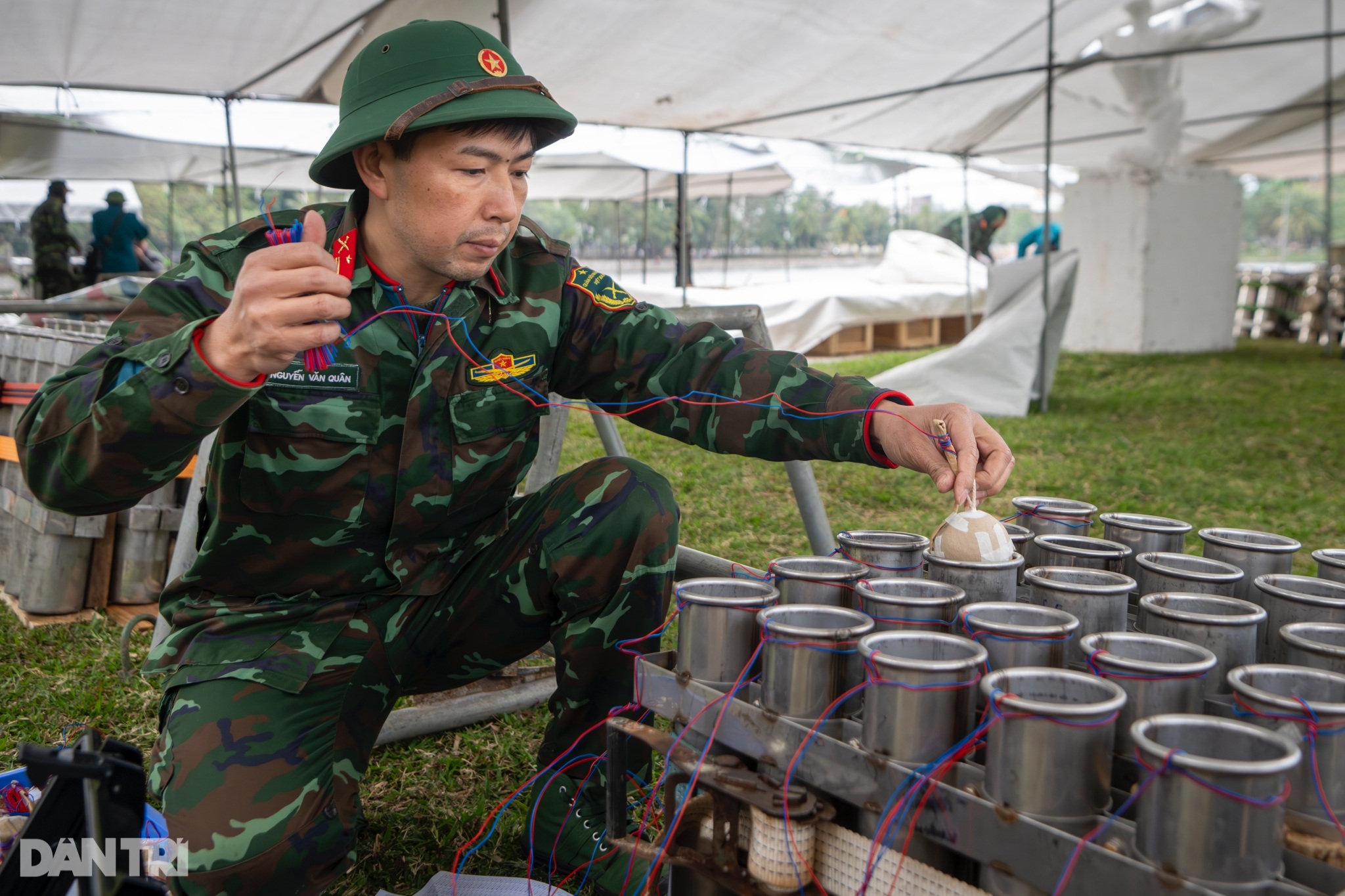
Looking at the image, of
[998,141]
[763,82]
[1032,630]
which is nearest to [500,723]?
[1032,630]

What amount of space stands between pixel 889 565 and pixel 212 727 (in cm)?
115

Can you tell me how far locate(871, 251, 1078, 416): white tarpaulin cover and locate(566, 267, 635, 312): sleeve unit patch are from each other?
5515mm

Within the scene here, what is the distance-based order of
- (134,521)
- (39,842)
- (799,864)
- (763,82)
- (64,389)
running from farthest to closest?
(763,82) → (134,521) → (64,389) → (799,864) → (39,842)

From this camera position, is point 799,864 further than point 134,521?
No

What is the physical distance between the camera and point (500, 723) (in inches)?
106

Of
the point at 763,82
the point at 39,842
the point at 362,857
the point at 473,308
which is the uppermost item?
the point at 763,82

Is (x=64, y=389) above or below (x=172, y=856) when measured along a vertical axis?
above

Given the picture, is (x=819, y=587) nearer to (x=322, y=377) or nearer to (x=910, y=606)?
(x=910, y=606)

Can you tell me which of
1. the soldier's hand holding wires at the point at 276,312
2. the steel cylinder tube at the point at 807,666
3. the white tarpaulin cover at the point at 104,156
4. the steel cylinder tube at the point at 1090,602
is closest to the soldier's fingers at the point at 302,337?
the soldier's hand holding wires at the point at 276,312

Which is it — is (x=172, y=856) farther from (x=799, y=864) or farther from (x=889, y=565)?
(x=889, y=565)

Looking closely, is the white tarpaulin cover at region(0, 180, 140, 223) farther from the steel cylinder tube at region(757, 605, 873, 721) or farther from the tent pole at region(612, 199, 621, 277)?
the steel cylinder tube at region(757, 605, 873, 721)

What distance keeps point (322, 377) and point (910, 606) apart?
1167 mm

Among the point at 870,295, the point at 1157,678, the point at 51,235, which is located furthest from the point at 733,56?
the point at 51,235

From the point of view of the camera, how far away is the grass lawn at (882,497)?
2.30 metres
